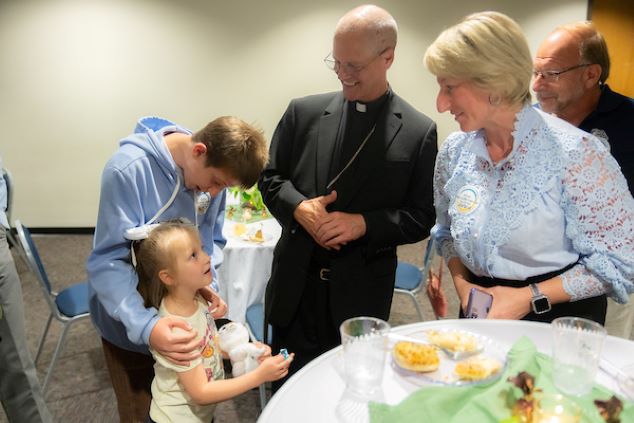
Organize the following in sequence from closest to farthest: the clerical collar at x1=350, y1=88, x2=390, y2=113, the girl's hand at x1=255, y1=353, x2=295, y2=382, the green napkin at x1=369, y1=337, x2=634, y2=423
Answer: the green napkin at x1=369, y1=337, x2=634, y2=423 < the girl's hand at x1=255, y1=353, x2=295, y2=382 < the clerical collar at x1=350, y1=88, x2=390, y2=113

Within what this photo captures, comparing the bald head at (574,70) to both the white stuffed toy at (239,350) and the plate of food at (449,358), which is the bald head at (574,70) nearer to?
the plate of food at (449,358)

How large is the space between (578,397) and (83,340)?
3.06 m

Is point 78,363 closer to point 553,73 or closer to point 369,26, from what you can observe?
point 369,26

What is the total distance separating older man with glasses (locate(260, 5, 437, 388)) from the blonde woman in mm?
440

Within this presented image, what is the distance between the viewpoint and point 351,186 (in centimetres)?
188

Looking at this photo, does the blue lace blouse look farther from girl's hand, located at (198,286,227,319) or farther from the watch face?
girl's hand, located at (198,286,227,319)

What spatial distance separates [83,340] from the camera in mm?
3209

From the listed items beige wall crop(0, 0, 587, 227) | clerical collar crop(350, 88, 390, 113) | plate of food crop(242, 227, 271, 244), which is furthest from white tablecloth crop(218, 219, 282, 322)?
beige wall crop(0, 0, 587, 227)

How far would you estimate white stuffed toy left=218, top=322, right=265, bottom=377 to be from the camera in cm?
136

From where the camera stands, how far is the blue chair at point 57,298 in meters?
2.40

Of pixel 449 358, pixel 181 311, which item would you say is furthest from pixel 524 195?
pixel 181 311

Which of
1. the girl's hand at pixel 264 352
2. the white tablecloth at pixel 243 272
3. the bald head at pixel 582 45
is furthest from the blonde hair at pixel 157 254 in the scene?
the bald head at pixel 582 45

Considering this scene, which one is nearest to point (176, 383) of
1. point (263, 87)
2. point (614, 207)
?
point (614, 207)

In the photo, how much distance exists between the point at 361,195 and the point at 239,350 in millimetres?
801
